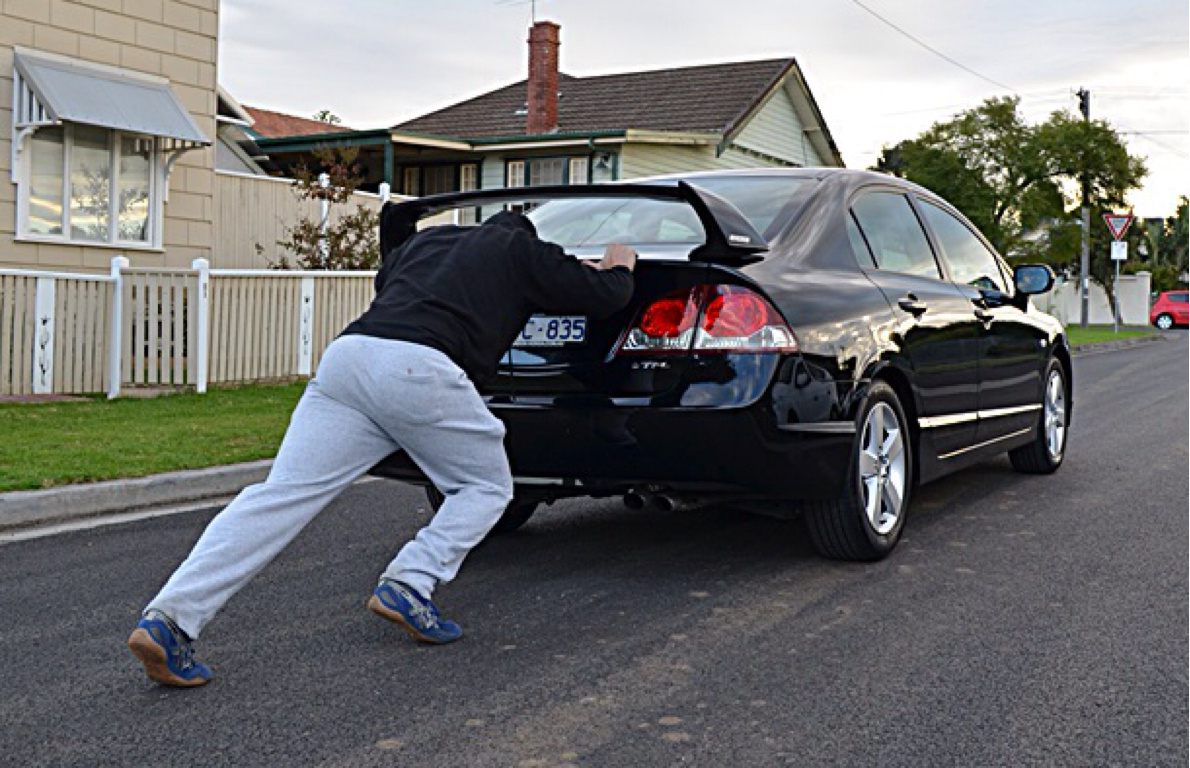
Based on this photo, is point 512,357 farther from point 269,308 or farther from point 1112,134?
point 1112,134

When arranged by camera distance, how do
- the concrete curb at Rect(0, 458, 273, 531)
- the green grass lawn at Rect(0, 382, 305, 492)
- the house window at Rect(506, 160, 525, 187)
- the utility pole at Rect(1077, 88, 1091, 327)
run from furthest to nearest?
the utility pole at Rect(1077, 88, 1091, 327) → the house window at Rect(506, 160, 525, 187) → the green grass lawn at Rect(0, 382, 305, 492) → the concrete curb at Rect(0, 458, 273, 531)

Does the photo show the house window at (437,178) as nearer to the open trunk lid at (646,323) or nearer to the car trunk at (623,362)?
the open trunk lid at (646,323)

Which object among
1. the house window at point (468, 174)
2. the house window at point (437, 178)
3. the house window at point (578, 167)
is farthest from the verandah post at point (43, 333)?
the house window at point (468, 174)

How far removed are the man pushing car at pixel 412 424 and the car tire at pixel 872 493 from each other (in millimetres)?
1464

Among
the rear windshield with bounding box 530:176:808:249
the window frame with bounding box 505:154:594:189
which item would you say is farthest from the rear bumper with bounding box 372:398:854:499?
the window frame with bounding box 505:154:594:189

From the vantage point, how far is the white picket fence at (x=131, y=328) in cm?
1091

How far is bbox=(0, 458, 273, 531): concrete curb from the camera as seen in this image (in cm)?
606

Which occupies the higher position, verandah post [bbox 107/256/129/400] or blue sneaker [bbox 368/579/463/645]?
verandah post [bbox 107/256/129/400]

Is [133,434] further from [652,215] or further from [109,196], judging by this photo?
[109,196]

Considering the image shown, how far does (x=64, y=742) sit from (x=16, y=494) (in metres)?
3.29

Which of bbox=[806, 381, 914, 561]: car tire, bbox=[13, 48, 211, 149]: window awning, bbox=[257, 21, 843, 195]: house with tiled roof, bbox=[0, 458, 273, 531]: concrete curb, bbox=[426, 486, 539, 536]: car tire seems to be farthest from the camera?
bbox=[257, 21, 843, 195]: house with tiled roof

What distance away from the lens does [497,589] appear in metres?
4.77

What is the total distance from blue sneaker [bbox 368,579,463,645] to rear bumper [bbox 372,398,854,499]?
1.80ft

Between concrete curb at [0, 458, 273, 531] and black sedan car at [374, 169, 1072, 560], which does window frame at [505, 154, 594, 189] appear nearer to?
concrete curb at [0, 458, 273, 531]
